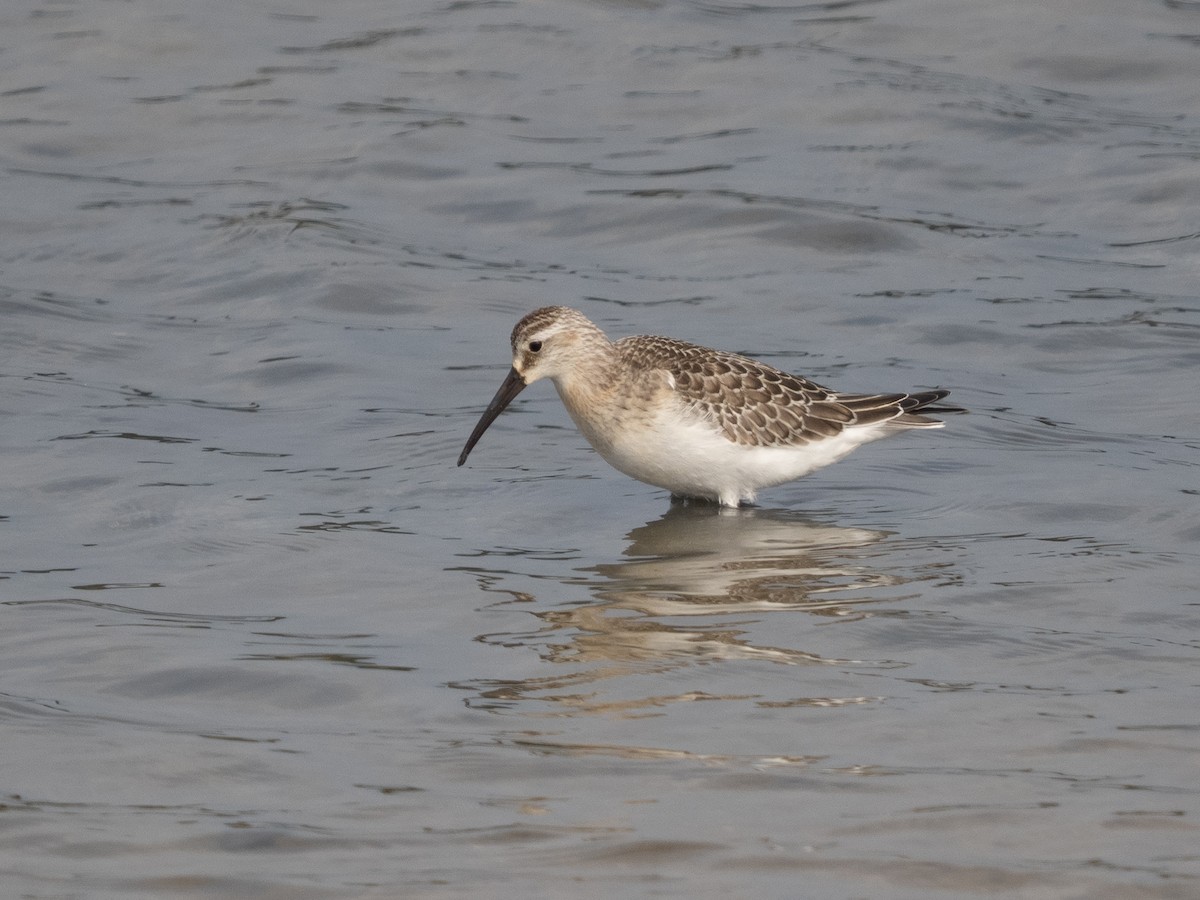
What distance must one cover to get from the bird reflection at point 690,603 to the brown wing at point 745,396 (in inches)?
20.8

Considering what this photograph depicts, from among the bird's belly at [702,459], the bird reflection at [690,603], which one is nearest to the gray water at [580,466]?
the bird reflection at [690,603]

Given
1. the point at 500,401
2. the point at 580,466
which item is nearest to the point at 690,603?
the point at 500,401

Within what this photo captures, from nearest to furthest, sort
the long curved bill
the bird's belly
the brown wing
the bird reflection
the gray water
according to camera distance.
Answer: the gray water < the bird reflection < the bird's belly < the brown wing < the long curved bill

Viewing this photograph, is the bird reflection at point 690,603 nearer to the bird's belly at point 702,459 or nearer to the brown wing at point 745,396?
the bird's belly at point 702,459

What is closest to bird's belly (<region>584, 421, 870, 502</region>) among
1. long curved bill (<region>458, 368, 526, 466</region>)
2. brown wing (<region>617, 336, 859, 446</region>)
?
brown wing (<region>617, 336, 859, 446</region>)

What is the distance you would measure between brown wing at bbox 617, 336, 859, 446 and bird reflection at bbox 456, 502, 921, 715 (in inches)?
20.8

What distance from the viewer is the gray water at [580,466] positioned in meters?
6.21

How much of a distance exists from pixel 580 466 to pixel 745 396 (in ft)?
4.42

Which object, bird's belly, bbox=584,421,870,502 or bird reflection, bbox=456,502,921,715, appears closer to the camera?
bird reflection, bbox=456,502,921,715

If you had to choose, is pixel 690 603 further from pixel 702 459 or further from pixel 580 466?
pixel 580 466

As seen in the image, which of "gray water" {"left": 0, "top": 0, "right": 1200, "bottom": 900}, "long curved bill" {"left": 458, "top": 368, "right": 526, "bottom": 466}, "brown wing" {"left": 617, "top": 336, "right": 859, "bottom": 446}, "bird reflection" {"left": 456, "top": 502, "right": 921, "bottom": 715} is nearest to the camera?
"gray water" {"left": 0, "top": 0, "right": 1200, "bottom": 900}

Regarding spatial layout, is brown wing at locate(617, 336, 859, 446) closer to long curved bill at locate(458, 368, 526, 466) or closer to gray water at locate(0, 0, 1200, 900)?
gray water at locate(0, 0, 1200, 900)

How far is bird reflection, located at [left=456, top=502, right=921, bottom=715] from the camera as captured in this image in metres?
7.60

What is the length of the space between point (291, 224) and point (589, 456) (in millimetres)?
5561
